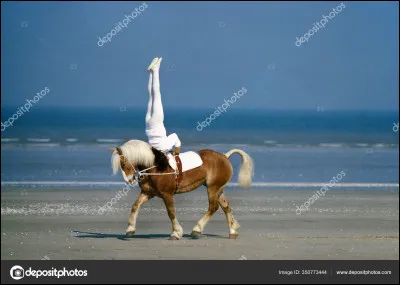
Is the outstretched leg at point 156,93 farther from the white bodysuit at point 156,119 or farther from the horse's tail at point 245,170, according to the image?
the horse's tail at point 245,170

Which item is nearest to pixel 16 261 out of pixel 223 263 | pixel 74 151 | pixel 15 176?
pixel 223 263

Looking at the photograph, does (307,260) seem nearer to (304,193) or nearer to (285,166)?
(304,193)

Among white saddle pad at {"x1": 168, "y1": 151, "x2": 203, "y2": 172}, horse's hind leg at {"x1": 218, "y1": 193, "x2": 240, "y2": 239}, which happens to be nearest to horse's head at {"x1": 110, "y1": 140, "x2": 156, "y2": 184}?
white saddle pad at {"x1": 168, "y1": 151, "x2": 203, "y2": 172}

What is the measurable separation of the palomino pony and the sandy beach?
0.43 m

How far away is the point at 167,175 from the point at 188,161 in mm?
404

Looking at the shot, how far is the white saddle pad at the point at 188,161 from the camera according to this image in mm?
13688

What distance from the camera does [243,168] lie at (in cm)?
1426

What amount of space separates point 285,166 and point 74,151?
1113 cm

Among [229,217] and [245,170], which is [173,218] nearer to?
[229,217]

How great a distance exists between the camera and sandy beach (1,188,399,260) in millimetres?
13258

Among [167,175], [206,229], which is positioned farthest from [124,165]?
[206,229]

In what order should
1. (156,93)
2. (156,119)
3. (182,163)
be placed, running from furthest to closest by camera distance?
(182,163) → (156,119) → (156,93)

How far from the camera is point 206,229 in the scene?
1566 centimetres

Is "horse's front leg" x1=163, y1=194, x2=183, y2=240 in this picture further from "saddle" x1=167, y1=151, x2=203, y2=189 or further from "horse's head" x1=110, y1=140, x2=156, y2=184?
"horse's head" x1=110, y1=140, x2=156, y2=184
